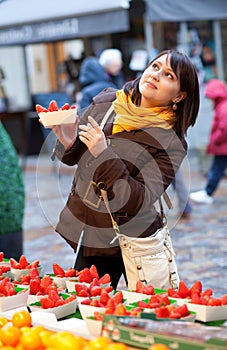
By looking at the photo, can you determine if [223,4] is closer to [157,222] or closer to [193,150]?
[193,150]

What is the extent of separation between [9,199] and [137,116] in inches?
97.4

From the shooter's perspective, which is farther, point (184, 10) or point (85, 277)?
point (184, 10)

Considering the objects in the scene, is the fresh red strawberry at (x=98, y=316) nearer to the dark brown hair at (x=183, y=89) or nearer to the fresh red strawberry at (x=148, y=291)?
the fresh red strawberry at (x=148, y=291)

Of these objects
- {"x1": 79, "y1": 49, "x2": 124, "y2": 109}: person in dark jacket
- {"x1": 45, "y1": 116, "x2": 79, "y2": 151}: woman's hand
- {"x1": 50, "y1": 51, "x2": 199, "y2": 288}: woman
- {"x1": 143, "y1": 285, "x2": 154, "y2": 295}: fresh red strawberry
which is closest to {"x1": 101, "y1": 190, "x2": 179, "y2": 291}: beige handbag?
{"x1": 50, "y1": 51, "x2": 199, "y2": 288}: woman

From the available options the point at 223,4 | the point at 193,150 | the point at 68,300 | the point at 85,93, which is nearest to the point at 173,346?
the point at 68,300

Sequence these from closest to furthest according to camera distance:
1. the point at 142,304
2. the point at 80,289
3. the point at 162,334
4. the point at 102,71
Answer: the point at 162,334
the point at 142,304
the point at 80,289
the point at 102,71

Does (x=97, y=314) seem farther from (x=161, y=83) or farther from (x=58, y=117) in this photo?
(x=161, y=83)

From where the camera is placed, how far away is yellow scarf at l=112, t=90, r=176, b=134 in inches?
135

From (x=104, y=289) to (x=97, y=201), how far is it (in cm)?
54

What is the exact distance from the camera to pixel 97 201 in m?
3.46

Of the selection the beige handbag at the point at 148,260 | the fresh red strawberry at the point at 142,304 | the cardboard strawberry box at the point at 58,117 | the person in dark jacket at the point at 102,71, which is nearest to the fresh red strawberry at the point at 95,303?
the fresh red strawberry at the point at 142,304

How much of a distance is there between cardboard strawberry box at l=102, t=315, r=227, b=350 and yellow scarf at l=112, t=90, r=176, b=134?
4.15ft

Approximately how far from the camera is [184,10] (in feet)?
30.5

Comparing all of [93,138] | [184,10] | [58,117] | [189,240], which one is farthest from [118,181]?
[184,10]
